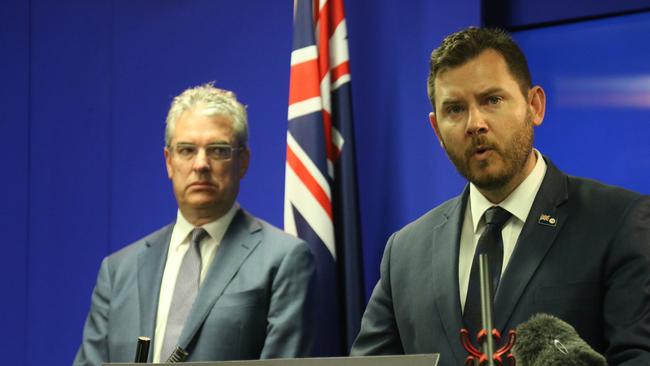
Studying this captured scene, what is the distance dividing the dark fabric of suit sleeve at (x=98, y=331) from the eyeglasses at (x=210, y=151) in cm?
54

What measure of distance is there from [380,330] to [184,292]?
1111mm

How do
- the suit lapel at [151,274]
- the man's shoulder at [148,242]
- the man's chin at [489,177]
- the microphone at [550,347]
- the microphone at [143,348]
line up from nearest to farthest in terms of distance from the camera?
the microphone at [550,347] < the microphone at [143,348] < the man's chin at [489,177] < the suit lapel at [151,274] < the man's shoulder at [148,242]

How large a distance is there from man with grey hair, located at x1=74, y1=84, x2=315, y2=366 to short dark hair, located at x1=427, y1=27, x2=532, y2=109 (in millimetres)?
1215

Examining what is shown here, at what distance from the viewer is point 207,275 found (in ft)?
12.4

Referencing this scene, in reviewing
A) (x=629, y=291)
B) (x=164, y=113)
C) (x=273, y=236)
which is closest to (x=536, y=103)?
(x=629, y=291)

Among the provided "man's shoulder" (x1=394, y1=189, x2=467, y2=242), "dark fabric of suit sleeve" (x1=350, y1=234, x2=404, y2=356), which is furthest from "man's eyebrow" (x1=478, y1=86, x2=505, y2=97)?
"dark fabric of suit sleeve" (x1=350, y1=234, x2=404, y2=356)

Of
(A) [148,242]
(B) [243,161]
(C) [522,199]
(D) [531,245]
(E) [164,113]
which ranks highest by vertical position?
(E) [164,113]

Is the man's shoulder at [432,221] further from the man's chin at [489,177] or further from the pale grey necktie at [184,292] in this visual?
the pale grey necktie at [184,292]

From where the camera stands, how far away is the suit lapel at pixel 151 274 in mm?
3738

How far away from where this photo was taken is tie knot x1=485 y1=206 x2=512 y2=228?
2773 mm

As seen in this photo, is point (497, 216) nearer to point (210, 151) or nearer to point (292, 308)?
point (292, 308)

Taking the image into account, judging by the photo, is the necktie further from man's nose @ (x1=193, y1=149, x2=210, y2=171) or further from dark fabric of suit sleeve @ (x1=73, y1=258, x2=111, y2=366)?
dark fabric of suit sleeve @ (x1=73, y1=258, x2=111, y2=366)

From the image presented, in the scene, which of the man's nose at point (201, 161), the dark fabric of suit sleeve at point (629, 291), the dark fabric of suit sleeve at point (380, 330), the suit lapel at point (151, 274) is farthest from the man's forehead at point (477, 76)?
the suit lapel at point (151, 274)

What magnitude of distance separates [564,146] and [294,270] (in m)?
1.46
